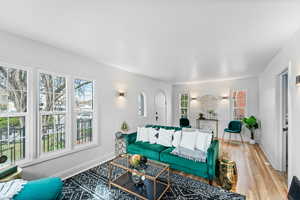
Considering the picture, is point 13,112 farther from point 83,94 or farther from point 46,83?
point 83,94

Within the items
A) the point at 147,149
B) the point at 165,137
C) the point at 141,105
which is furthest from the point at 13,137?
the point at 141,105

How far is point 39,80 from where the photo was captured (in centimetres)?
241

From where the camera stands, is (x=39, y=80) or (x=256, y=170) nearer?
(x=39, y=80)

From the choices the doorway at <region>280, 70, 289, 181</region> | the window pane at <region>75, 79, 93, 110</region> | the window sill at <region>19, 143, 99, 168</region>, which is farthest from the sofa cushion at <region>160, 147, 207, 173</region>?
the window pane at <region>75, 79, 93, 110</region>

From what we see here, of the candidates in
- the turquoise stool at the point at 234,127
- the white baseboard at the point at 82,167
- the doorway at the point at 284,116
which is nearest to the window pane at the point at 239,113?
the turquoise stool at the point at 234,127

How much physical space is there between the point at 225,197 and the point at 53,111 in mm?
3319

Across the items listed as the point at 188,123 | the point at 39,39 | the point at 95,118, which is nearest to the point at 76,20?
the point at 39,39

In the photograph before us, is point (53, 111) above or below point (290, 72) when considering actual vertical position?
below

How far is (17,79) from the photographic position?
2189 millimetres

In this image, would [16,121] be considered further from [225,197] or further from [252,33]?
[252,33]

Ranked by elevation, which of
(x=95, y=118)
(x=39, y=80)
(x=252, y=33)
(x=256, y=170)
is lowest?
(x=256, y=170)

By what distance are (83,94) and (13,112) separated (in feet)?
4.03

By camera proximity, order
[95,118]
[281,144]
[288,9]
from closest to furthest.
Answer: [288,9] → [281,144] → [95,118]

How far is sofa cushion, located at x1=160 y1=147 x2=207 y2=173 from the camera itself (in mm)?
2379
